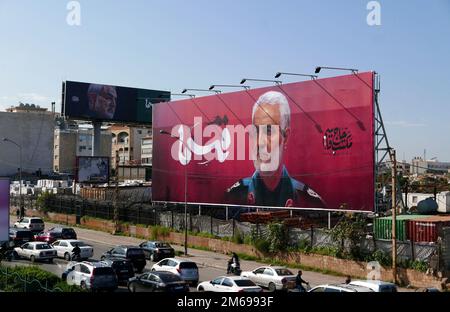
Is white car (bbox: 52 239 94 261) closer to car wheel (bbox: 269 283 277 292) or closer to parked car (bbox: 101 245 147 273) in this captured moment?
parked car (bbox: 101 245 147 273)

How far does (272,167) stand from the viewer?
52531mm

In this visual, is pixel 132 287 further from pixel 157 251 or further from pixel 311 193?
pixel 311 193

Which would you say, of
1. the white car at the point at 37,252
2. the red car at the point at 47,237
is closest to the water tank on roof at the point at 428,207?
the white car at the point at 37,252

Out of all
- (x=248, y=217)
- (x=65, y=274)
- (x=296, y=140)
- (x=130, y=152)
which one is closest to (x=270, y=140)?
(x=296, y=140)

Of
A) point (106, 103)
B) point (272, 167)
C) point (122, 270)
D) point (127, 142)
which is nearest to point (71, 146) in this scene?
point (127, 142)

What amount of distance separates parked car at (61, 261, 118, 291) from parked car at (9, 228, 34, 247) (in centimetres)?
1886

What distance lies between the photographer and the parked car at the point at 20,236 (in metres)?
43.6

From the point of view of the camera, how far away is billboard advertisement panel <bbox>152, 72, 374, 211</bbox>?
148 feet

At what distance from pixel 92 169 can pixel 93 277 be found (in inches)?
2055

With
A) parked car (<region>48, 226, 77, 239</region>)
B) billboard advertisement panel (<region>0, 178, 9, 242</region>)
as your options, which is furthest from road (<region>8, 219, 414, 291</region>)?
billboard advertisement panel (<region>0, 178, 9, 242</region>)

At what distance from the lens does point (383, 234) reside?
120 feet

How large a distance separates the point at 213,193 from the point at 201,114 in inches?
334

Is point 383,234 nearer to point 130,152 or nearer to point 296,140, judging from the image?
point 296,140

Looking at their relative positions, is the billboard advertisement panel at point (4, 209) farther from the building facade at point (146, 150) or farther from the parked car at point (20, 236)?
the building facade at point (146, 150)
